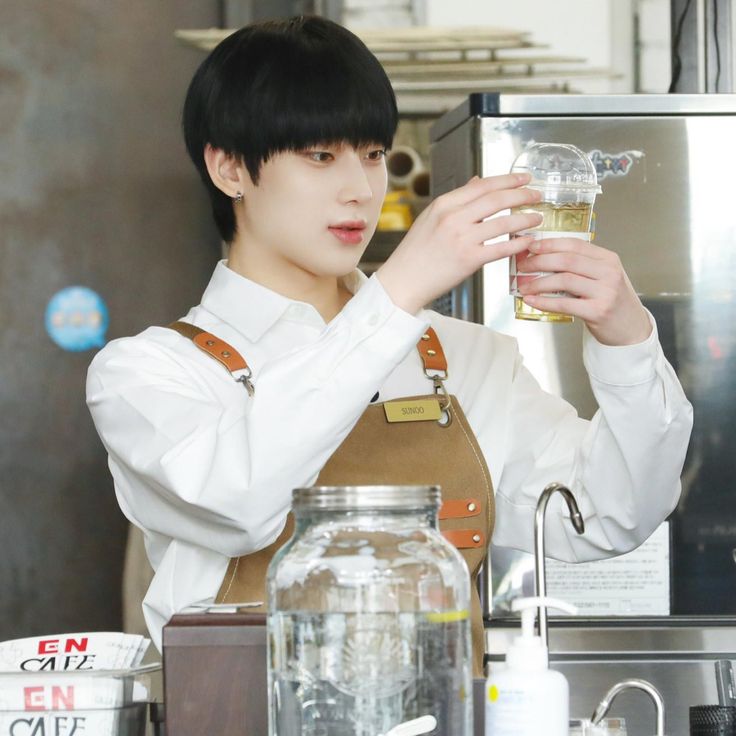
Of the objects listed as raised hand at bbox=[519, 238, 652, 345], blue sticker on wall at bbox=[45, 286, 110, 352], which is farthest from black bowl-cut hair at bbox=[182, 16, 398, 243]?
blue sticker on wall at bbox=[45, 286, 110, 352]

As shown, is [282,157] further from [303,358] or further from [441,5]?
[441,5]

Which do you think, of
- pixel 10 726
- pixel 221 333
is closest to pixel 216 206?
pixel 221 333

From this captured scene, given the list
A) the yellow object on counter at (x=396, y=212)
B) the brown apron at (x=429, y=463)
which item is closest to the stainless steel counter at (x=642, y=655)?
the brown apron at (x=429, y=463)

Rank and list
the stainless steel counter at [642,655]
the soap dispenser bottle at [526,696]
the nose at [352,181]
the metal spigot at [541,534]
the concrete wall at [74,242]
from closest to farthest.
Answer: the soap dispenser bottle at [526,696], the metal spigot at [541,534], the nose at [352,181], the stainless steel counter at [642,655], the concrete wall at [74,242]

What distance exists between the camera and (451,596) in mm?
1036

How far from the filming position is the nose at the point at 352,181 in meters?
1.60

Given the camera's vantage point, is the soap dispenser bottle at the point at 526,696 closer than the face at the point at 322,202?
Yes

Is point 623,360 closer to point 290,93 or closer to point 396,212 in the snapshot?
point 290,93

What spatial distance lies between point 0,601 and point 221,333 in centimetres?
211

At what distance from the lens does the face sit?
1606 millimetres

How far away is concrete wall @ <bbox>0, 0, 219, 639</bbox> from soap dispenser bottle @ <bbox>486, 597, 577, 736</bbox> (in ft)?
9.23

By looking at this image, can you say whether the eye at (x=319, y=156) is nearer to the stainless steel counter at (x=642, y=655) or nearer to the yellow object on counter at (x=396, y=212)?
the stainless steel counter at (x=642, y=655)

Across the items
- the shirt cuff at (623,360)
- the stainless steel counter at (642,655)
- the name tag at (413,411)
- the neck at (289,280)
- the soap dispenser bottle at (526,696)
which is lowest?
the stainless steel counter at (642,655)

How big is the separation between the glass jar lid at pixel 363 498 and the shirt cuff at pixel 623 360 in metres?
0.48
